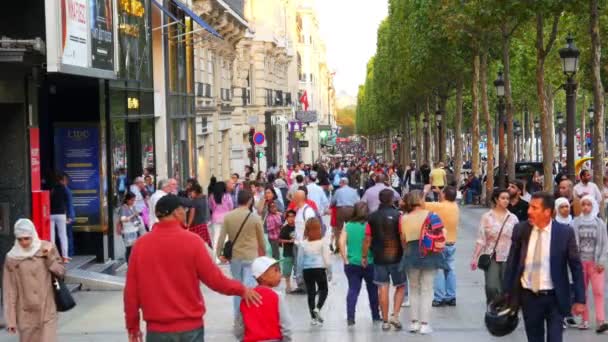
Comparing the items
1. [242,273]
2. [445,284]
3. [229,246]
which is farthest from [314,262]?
[445,284]

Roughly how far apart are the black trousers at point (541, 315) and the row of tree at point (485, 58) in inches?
742

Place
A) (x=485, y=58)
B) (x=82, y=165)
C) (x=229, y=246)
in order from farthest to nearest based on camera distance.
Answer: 1. (x=485, y=58)
2. (x=82, y=165)
3. (x=229, y=246)

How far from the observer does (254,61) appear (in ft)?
216

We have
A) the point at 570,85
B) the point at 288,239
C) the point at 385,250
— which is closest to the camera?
the point at 385,250

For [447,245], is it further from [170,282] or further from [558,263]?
[170,282]

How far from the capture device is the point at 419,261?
13.9 metres

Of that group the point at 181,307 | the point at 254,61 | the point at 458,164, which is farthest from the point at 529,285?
the point at 254,61

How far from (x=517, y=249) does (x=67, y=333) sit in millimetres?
6725

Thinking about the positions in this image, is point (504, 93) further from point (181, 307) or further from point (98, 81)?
point (181, 307)

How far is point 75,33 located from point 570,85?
36.6 ft

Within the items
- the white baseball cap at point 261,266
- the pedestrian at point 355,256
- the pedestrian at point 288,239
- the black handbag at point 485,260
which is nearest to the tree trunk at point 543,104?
the pedestrian at point 288,239

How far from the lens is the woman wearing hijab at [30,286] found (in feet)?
36.0

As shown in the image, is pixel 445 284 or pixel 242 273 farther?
pixel 445 284

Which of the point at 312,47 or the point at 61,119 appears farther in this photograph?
the point at 312,47
